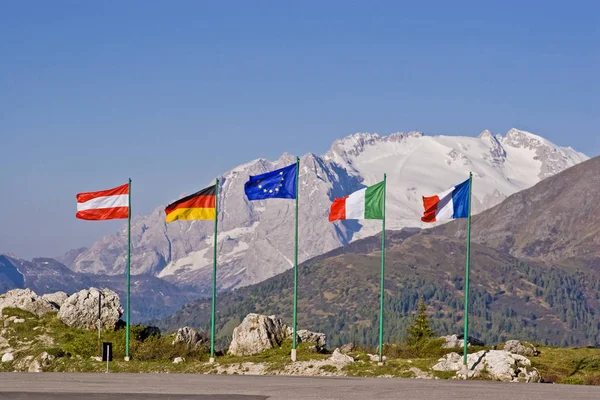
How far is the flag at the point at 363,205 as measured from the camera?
6512 centimetres

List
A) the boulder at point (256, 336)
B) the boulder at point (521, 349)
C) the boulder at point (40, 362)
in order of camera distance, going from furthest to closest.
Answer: the boulder at point (521, 349)
the boulder at point (256, 336)
the boulder at point (40, 362)

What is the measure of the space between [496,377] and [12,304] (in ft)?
135

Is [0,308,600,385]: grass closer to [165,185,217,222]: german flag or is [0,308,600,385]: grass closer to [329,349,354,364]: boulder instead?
[329,349,354,364]: boulder

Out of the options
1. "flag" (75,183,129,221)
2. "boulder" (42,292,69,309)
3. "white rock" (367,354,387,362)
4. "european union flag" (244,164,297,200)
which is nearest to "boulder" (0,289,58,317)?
"boulder" (42,292,69,309)

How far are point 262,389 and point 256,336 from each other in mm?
22535

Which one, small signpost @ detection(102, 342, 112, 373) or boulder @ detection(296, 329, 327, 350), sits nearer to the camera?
small signpost @ detection(102, 342, 112, 373)

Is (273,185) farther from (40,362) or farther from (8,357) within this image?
(8,357)

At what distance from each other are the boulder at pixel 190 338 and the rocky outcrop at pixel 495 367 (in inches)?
845

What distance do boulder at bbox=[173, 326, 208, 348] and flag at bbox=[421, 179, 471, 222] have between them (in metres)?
22.3

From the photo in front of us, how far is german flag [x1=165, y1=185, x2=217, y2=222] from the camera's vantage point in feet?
219

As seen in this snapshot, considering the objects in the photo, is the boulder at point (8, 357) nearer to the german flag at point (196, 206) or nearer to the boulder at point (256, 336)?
the boulder at point (256, 336)

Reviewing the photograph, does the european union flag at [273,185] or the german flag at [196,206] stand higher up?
the european union flag at [273,185]

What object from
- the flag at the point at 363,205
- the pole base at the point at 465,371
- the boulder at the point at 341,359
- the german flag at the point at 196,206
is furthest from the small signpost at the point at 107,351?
the pole base at the point at 465,371

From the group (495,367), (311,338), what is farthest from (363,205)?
(311,338)
